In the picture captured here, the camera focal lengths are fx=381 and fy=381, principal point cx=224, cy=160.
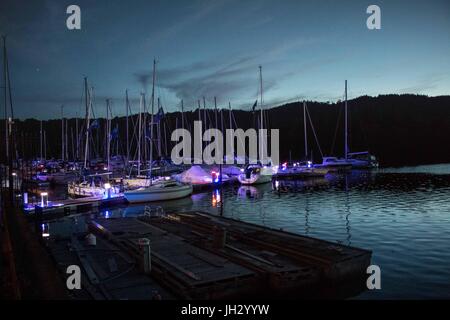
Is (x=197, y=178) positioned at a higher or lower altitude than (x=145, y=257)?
lower

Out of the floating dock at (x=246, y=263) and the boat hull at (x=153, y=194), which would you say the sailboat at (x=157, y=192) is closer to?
the boat hull at (x=153, y=194)

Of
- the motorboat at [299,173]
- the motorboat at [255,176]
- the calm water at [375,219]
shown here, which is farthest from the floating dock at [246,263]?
the motorboat at [299,173]

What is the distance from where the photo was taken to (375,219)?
2744cm

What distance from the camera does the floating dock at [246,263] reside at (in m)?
11.5

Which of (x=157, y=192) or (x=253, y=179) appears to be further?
(x=253, y=179)

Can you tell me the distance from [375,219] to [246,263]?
17.6 m

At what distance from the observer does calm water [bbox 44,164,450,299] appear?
582 inches

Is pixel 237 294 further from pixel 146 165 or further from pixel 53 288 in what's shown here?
pixel 146 165

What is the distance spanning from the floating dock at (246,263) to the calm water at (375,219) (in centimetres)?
121

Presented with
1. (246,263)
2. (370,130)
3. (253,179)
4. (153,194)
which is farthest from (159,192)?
(370,130)

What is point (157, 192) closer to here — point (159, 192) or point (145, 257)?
point (159, 192)

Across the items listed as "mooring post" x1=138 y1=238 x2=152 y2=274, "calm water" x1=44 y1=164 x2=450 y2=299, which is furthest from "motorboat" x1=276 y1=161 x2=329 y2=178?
"mooring post" x1=138 y1=238 x2=152 y2=274

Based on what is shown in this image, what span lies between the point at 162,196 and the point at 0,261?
2700cm

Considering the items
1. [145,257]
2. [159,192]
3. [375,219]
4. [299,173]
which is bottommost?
[375,219]
